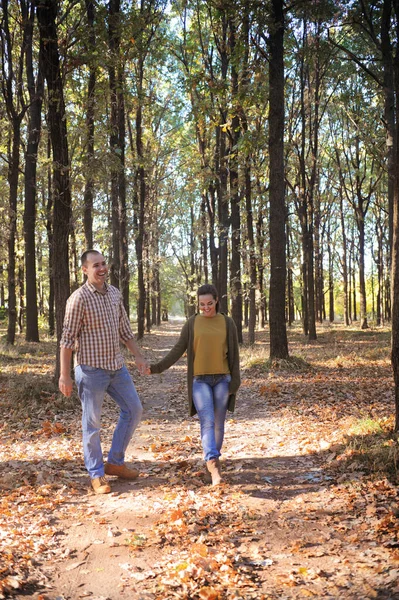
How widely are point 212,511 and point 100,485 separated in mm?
1298

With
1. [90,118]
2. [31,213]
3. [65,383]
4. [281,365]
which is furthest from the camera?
[31,213]

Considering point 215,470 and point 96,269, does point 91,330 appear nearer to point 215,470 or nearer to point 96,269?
point 96,269

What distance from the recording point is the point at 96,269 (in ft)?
17.7

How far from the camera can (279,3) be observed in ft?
40.8

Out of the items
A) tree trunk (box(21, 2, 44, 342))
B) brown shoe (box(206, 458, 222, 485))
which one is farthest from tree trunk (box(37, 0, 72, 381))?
tree trunk (box(21, 2, 44, 342))

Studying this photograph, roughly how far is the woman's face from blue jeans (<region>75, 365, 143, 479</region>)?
41.8 inches

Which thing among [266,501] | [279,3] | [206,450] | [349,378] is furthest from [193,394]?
[279,3]

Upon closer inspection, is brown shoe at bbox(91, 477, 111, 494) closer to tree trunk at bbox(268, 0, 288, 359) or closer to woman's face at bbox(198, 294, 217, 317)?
woman's face at bbox(198, 294, 217, 317)

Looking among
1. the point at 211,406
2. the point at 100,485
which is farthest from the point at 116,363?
the point at 100,485

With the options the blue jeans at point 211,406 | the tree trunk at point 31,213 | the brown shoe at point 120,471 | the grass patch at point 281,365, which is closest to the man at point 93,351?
the brown shoe at point 120,471

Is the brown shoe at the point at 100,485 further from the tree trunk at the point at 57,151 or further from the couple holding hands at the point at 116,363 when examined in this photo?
the tree trunk at the point at 57,151

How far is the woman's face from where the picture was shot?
5426 millimetres

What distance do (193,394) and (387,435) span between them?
2420 millimetres

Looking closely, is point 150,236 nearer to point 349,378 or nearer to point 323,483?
point 349,378
